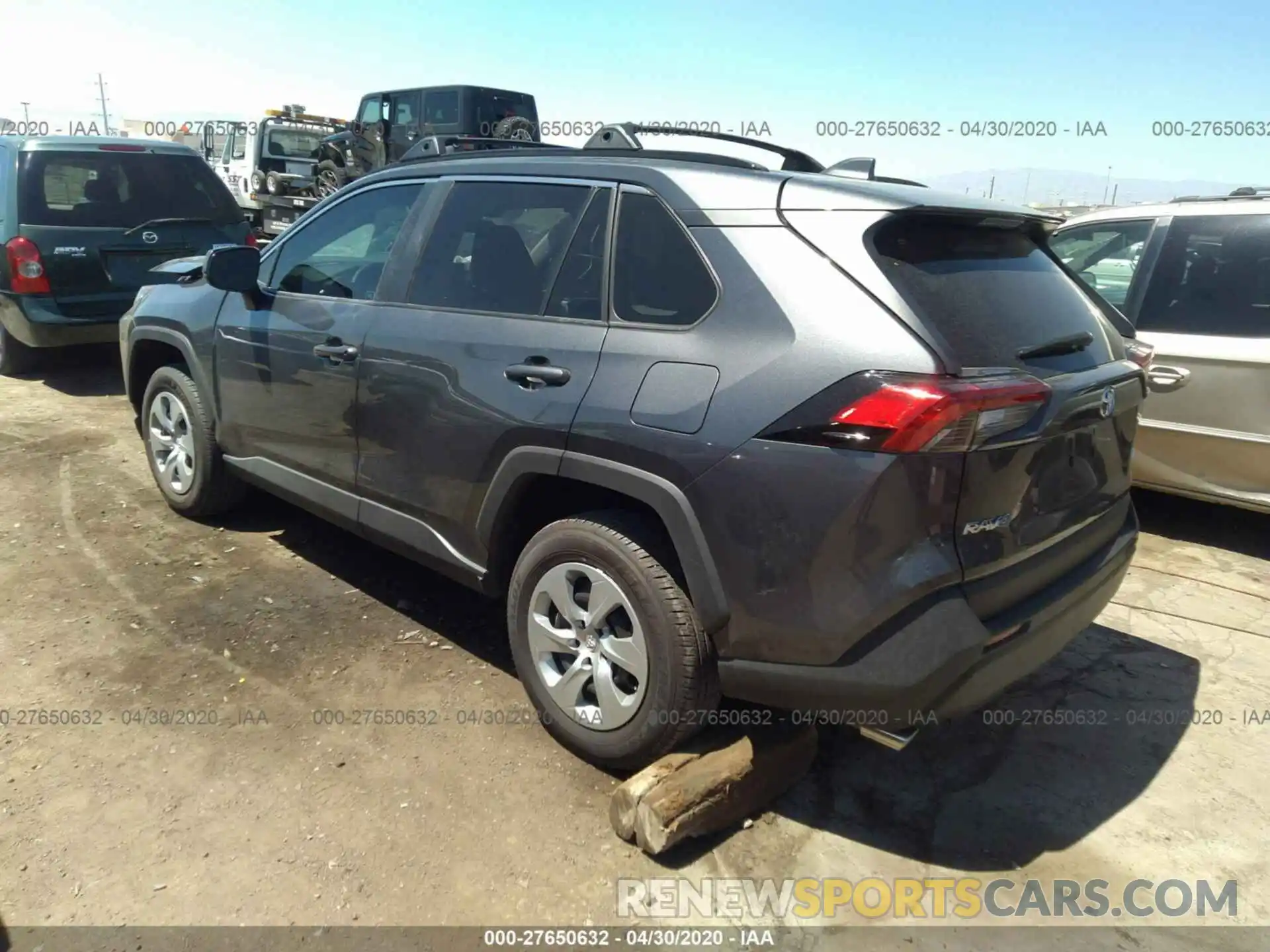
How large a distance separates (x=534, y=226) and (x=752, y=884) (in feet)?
7.17

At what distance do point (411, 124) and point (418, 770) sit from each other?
1578 centimetres

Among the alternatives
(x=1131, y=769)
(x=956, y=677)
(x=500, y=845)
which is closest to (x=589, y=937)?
(x=500, y=845)

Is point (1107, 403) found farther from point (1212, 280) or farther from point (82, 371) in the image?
point (82, 371)

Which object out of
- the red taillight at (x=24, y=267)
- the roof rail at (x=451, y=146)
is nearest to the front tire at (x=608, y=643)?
the roof rail at (x=451, y=146)

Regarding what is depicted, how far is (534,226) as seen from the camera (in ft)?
10.2

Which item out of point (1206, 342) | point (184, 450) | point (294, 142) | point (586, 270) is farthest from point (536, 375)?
point (294, 142)

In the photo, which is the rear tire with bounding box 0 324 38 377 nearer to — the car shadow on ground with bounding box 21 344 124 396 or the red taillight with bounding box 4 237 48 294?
the car shadow on ground with bounding box 21 344 124 396

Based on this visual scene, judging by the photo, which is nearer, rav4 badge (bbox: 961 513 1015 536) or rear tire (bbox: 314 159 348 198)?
rav4 badge (bbox: 961 513 1015 536)

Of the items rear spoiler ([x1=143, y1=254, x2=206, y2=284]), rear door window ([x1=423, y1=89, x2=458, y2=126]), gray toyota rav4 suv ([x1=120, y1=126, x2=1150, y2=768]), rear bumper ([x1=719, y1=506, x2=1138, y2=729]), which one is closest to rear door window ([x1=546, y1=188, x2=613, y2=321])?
gray toyota rav4 suv ([x1=120, y1=126, x2=1150, y2=768])

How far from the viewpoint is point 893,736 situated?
7.93 feet

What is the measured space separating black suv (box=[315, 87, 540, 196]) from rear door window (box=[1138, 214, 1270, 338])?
12672mm

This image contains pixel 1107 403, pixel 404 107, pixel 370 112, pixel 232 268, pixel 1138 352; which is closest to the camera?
pixel 1107 403

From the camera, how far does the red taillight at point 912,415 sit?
215cm

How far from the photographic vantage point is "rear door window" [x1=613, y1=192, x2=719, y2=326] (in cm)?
257
